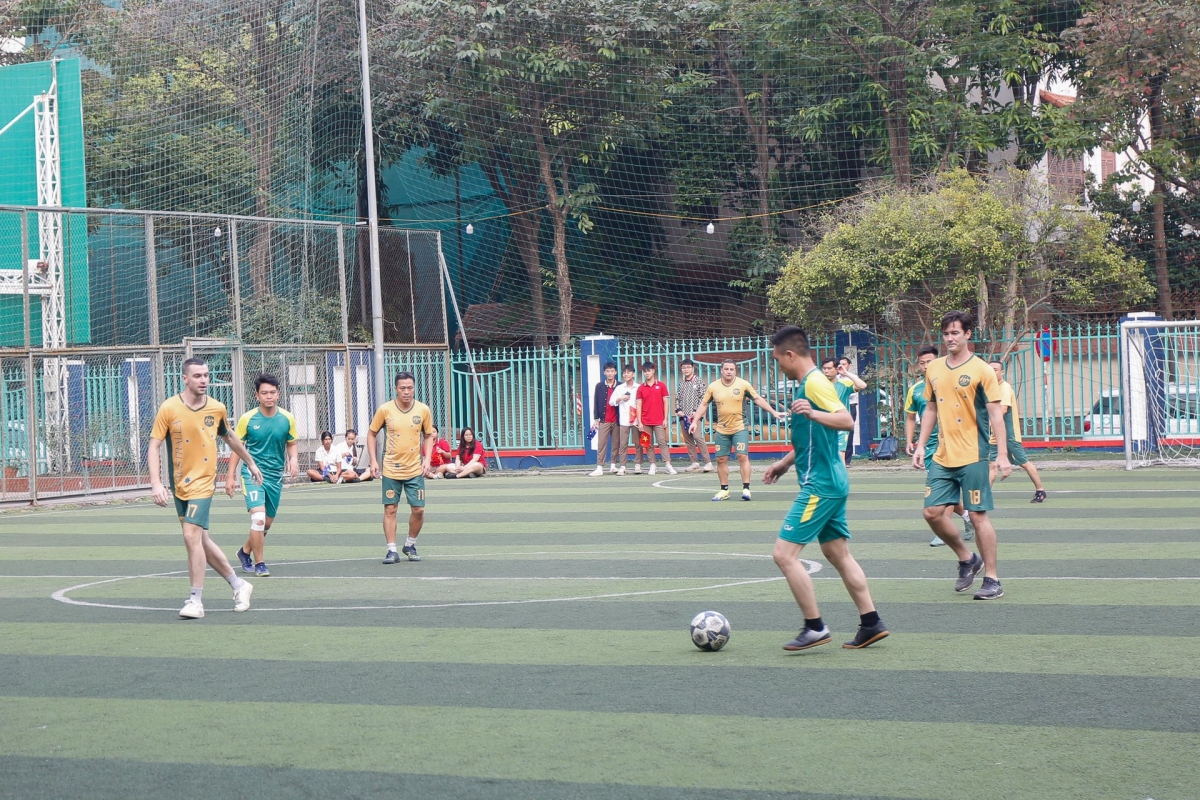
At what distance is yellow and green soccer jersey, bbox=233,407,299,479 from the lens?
12.4 meters

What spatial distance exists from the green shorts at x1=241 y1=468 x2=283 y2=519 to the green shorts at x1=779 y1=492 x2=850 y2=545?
19.3ft

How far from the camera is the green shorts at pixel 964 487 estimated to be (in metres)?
9.17

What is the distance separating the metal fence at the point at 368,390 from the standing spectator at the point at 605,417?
1736 millimetres

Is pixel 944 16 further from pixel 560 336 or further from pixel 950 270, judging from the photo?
pixel 560 336

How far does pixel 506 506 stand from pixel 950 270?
10347 mm

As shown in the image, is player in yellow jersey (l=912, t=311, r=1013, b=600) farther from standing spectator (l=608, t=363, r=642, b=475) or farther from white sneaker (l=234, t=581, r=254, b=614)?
standing spectator (l=608, t=363, r=642, b=475)

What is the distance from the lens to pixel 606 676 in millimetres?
7105

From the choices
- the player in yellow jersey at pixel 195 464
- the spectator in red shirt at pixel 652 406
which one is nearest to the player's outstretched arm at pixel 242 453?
the player in yellow jersey at pixel 195 464

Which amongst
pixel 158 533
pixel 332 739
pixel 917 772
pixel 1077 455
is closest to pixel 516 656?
pixel 332 739

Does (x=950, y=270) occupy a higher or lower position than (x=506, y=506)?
higher

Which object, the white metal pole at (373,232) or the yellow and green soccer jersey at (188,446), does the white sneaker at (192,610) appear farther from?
the white metal pole at (373,232)

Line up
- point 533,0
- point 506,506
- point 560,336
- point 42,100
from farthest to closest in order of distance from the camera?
point 560,336
point 533,0
point 42,100
point 506,506

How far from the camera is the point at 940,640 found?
775cm

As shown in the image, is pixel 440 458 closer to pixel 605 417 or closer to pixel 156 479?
pixel 605 417
